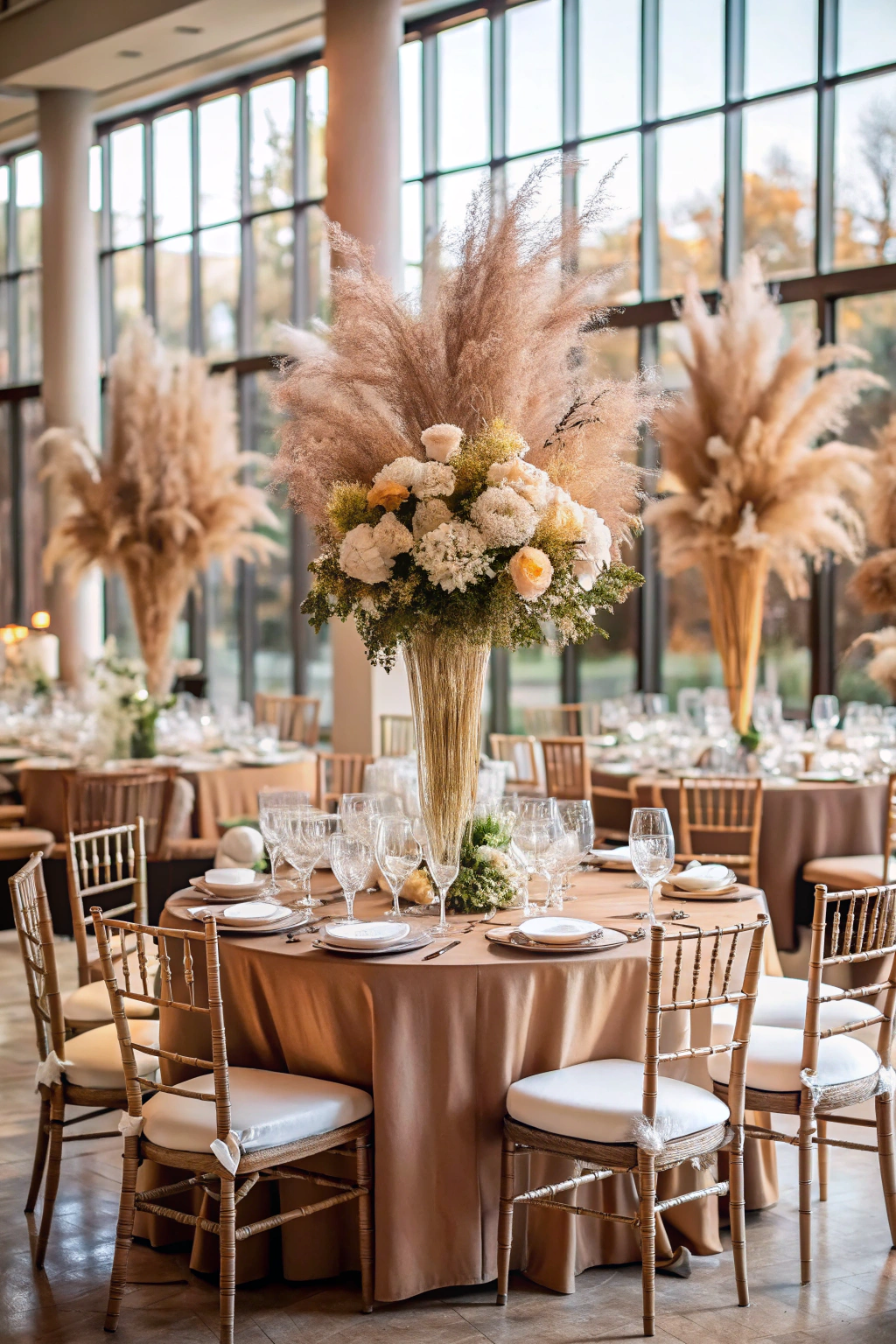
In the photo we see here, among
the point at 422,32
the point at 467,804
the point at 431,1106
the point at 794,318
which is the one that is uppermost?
the point at 422,32

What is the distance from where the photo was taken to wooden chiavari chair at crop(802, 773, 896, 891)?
19.0 ft

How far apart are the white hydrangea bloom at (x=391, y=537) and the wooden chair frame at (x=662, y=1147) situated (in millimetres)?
1126

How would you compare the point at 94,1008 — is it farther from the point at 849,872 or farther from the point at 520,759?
the point at 520,759

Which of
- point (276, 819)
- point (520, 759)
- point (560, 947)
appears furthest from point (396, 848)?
point (520, 759)

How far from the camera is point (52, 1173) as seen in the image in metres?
3.72

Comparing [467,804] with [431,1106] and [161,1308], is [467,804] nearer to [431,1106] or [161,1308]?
[431,1106]

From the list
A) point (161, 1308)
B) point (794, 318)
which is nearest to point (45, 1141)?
point (161, 1308)

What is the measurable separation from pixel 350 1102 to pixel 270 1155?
0.75 ft

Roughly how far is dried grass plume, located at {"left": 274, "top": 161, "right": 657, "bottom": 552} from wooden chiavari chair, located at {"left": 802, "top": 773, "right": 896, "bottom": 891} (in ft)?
8.31

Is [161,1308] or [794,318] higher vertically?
[794,318]

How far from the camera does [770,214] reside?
28.2 feet

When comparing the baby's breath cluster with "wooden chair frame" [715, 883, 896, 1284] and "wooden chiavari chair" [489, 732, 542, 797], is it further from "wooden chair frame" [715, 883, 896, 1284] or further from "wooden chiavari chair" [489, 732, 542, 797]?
"wooden chiavari chair" [489, 732, 542, 797]

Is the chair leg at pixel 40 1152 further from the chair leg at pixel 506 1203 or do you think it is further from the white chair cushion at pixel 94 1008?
the chair leg at pixel 506 1203

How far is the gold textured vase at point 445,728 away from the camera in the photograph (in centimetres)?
384
